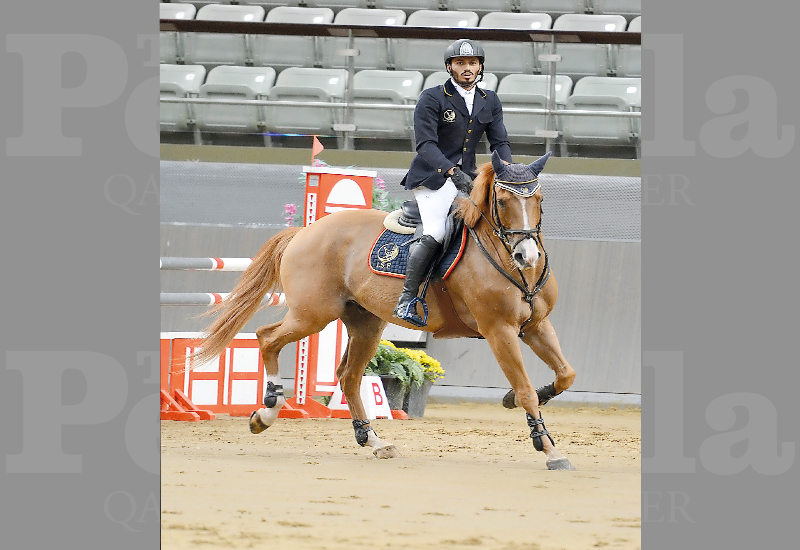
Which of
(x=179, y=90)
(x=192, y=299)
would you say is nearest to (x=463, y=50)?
(x=192, y=299)

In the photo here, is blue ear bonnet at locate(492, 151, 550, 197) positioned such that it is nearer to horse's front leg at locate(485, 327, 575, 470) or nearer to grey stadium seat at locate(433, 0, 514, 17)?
horse's front leg at locate(485, 327, 575, 470)

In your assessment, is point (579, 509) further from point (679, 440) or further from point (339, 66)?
point (339, 66)

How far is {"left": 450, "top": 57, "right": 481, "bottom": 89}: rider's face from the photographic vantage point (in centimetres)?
506

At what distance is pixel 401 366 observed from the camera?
7.33 m

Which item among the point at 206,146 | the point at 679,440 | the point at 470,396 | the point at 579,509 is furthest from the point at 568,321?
the point at 679,440

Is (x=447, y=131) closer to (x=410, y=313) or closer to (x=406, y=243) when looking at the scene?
(x=406, y=243)

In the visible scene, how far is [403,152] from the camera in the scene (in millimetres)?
8891

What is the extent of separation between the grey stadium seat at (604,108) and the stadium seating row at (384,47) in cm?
11

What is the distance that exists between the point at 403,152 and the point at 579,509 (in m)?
5.70

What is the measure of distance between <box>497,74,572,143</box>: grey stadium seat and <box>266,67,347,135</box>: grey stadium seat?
144 cm

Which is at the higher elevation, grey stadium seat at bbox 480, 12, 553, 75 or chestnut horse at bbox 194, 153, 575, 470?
grey stadium seat at bbox 480, 12, 553, 75

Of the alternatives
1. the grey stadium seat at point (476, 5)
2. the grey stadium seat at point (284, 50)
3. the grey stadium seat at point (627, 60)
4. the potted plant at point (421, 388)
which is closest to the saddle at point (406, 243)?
the potted plant at point (421, 388)

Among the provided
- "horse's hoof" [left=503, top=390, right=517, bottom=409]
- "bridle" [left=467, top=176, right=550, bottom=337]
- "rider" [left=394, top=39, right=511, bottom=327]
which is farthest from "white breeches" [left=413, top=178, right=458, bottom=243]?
"horse's hoof" [left=503, top=390, right=517, bottom=409]

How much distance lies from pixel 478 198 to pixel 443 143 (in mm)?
520
